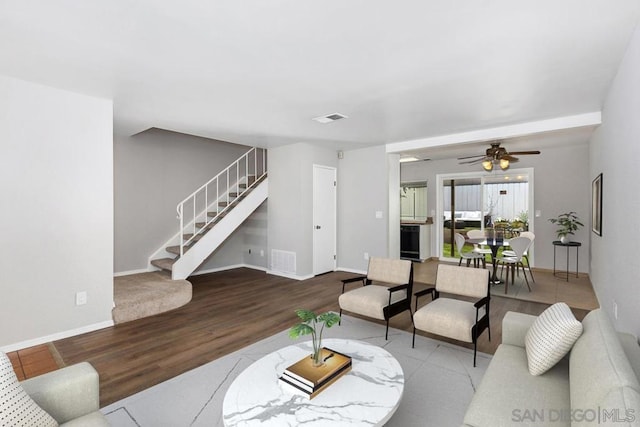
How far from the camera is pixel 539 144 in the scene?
6035 millimetres

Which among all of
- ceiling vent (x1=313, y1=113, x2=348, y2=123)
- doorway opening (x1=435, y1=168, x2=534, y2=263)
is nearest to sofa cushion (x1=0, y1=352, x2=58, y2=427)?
ceiling vent (x1=313, y1=113, x2=348, y2=123)

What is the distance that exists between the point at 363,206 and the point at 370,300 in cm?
321

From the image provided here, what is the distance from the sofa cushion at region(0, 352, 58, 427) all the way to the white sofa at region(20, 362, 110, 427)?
0.15 m

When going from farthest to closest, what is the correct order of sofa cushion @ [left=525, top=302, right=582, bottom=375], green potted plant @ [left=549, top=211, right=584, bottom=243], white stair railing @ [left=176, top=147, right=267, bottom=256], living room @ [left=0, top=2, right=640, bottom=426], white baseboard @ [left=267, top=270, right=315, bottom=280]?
white stair railing @ [left=176, top=147, right=267, bottom=256] < green potted plant @ [left=549, top=211, right=584, bottom=243] < white baseboard @ [left=267, top=270, right=315, bottom=280] < living room @ [left=0, top=2, right=640, bottom=426] < sofa cushion @ [left=525, top=302, right=582, bottom=375]

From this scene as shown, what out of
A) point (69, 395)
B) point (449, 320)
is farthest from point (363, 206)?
point (69, 395)

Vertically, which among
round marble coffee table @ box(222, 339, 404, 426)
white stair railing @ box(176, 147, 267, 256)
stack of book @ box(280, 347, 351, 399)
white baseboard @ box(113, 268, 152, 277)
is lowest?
white baseboard @ box(113, 268, 152, 277)

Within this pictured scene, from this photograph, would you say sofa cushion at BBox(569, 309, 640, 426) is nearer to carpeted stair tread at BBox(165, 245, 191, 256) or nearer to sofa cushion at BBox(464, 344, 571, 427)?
sofa cushion at BBox(464, 344, 571, 427)

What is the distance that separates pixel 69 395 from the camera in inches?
59.9

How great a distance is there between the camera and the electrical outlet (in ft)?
11.4

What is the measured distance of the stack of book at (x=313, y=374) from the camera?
1803 millimetres

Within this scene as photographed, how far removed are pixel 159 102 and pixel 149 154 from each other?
8.34 feet

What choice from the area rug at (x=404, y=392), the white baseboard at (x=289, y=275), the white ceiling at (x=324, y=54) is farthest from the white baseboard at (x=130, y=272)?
the area rug at (x=404, y=392)

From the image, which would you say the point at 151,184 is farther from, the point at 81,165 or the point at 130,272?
the point at 81,165

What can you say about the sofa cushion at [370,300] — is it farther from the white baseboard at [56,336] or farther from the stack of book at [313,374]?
the white baseboard at [56,336]
